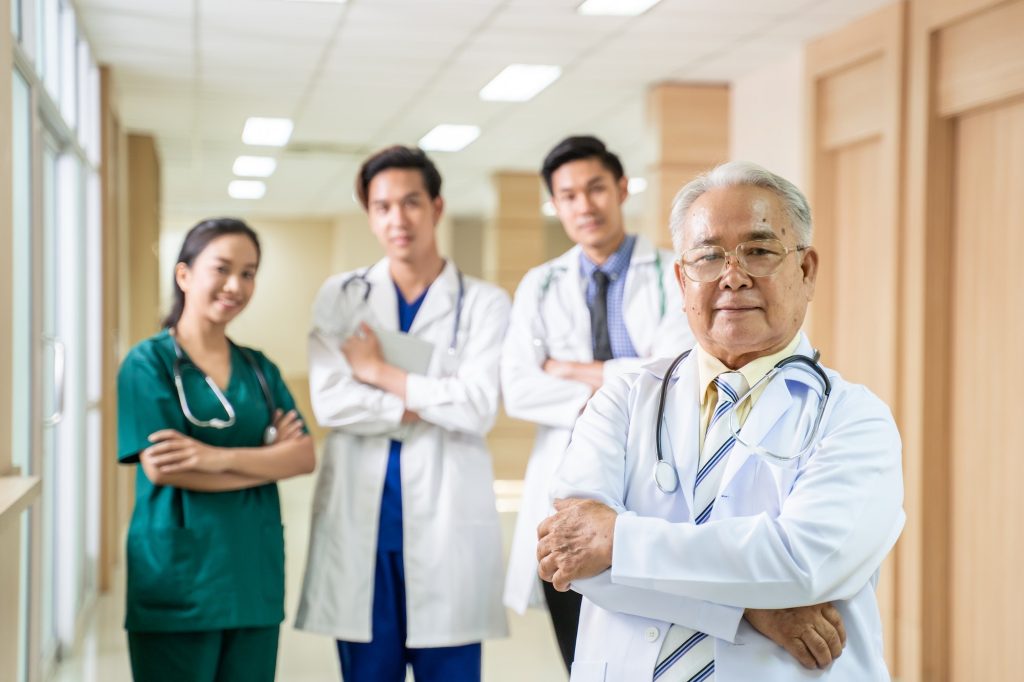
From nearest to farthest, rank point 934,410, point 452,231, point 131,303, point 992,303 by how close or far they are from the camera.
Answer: point 992,303 < point 934,410 < point 131,303 < point 452,231

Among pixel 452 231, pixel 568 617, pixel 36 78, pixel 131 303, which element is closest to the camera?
pixel 568 617

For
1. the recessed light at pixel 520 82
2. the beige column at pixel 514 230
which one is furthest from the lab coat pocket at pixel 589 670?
the beige column at pixel 514 230

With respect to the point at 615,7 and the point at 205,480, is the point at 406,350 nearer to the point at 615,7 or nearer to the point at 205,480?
the point at 205,480

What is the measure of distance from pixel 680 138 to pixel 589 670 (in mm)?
4815

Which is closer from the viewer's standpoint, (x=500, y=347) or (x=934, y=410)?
(x=500, y=347)

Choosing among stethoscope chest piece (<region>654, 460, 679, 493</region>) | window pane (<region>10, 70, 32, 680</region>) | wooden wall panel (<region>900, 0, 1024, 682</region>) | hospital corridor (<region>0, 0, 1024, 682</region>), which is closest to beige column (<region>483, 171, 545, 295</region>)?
hospital corridor (<region>0, 0, 1024, 682</region>)

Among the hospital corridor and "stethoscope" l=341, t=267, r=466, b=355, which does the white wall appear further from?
A: "stethoscope" l=341, t=267, r=466, b=355

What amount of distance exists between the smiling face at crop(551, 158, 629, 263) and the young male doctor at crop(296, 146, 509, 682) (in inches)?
14.6

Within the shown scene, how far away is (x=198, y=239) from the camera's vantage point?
2643 mm

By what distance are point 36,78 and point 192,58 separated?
226 cm

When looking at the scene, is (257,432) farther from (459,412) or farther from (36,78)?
(36,78)

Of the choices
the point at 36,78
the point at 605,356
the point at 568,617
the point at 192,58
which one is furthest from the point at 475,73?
the point at 568,617

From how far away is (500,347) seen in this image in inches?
117

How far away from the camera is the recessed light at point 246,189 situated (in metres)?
11.1
